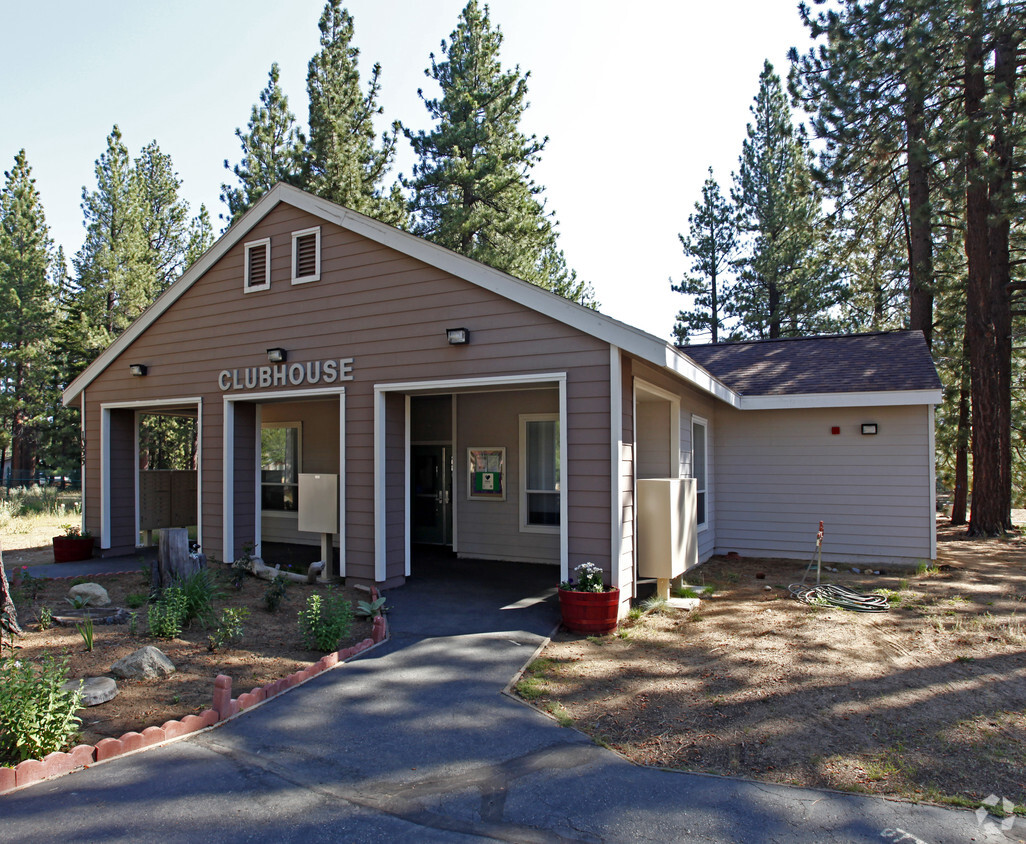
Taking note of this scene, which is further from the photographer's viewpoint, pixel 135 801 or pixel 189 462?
pixel 189 462

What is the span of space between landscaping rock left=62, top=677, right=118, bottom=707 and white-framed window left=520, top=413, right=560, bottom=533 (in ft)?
20.8

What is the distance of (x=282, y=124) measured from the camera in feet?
69.1

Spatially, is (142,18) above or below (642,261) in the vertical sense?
below

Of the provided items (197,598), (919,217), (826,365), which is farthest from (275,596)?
(919,217)

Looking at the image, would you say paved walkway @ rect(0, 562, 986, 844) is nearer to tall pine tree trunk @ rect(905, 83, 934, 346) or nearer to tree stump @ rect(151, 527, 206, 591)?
tree stump @ rect(151, 527, 206, 591)

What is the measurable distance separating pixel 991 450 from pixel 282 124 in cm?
2154

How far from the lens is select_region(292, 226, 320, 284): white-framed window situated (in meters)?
8.97

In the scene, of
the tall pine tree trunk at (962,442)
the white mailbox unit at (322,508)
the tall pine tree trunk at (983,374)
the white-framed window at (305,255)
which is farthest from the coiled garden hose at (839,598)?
the tall pine tree trunk at (962,442)

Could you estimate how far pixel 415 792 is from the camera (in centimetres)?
360

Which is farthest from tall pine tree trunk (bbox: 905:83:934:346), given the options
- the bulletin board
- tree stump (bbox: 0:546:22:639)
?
tree stump (bbox: 0:546:22:639)

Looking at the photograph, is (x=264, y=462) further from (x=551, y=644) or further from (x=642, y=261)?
(x=642, y=261)

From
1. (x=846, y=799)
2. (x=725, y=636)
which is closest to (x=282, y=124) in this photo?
(x=725, y=636)

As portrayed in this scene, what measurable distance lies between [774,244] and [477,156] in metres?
10.7

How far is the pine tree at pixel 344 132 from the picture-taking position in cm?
1912
